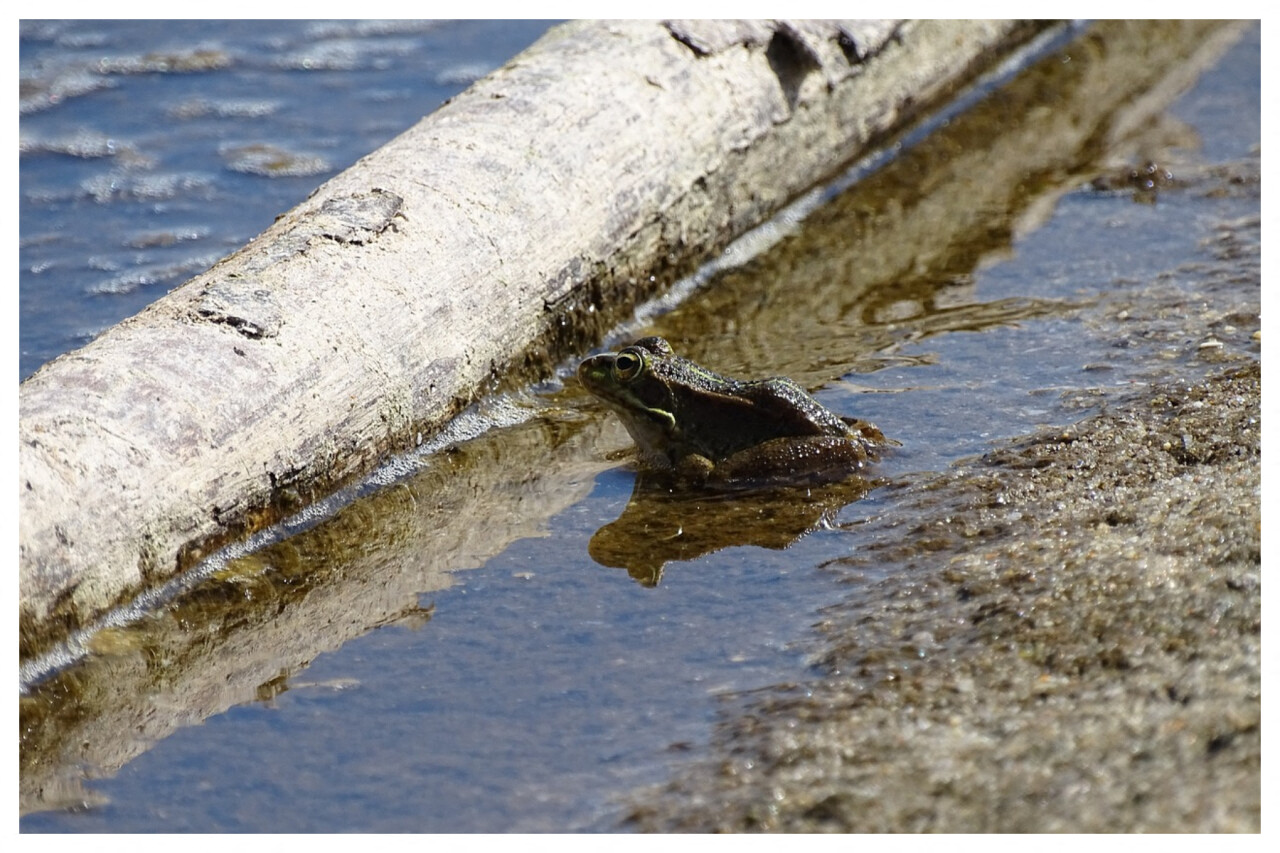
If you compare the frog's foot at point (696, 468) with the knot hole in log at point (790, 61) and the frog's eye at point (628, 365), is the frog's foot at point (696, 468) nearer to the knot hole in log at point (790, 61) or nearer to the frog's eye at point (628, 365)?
the frog's eye at point (628, 365)

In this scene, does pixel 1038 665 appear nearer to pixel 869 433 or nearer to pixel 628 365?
pixel 869 433

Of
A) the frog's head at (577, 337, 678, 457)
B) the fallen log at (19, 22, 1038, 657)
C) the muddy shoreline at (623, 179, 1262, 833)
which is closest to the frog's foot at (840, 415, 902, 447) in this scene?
the muddy shoreline at (623, 179, 1262, 833)

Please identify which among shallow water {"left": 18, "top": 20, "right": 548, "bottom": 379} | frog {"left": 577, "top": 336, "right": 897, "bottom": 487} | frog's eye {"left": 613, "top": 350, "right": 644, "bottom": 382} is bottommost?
frog {"left": 577, "top": 336, "right": 897, "bottom": 487}

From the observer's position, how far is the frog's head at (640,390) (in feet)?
14.9

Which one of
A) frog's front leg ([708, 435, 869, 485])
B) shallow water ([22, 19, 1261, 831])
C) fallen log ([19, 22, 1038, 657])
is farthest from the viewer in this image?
frog's front leg ([708, 435, 869, 485])

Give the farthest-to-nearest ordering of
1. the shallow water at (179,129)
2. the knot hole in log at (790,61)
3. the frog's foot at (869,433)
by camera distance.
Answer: the knot hole in log at (790,61)
the shallow water at (179,129)
the frog's foot at (869,433)

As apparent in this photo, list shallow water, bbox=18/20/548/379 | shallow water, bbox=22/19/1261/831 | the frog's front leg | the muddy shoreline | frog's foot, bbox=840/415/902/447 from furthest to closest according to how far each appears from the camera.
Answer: shallow water, bbox=18/20/548/379, frog's foot, bbox=840/415/902/447, the frog's front leg, shallow water, bbox=22/19/1261/831, the muddy shoreline

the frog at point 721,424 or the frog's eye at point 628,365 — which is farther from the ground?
the frog's eye at point 628,365

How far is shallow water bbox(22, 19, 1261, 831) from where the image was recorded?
3117 mm

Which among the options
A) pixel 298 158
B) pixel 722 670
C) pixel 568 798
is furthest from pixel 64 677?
pixel 298 158

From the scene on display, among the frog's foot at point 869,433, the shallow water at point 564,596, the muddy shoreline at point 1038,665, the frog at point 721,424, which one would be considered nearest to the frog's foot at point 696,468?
the frog at point 721,424

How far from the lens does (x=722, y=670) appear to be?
135 inches

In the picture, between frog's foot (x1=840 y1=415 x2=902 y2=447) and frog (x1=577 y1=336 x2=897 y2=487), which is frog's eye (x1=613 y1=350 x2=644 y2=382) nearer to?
frog (x1=577 y1=336 x2=897 y2=487)

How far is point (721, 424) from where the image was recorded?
4.54 metres
